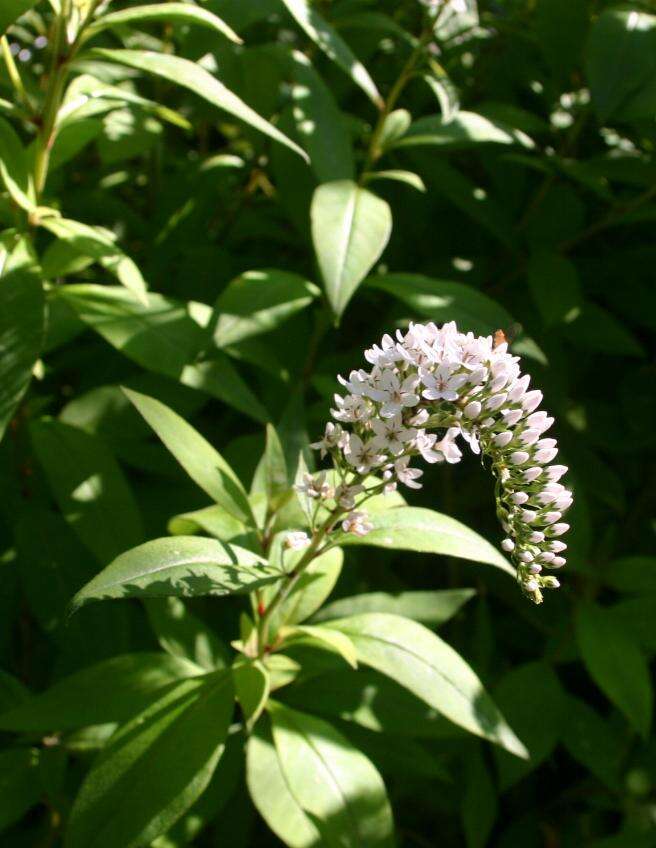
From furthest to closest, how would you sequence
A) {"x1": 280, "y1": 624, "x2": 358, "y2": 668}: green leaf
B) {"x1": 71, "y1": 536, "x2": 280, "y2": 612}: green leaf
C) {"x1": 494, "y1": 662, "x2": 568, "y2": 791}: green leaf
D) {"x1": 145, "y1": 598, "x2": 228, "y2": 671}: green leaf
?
{"x1": 494, "y1": 662, "x2": 568, "y2": 791}: green leaf → {"x1": 145, "y1": 598, "x2": 228, "y2": 671}: green leaf → {"x1": 280, "y1": 624, "x2": 358, "y2": 668}: green leaf → {"x1": 71, "y1": 536, "x2": 280, "y2": 612}: green leaf

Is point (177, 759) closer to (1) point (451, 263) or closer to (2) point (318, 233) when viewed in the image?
(2) point (318, 233)

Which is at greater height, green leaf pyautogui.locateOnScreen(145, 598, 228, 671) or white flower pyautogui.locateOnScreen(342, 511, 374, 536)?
white flower pyautogui.locateOnScreen(342, 511, 374, 536)

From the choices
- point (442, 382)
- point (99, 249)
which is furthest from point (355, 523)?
point (99, 249)

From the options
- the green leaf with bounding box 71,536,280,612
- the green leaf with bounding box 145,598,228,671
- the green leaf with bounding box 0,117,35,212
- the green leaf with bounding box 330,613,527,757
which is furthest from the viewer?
the green leaf with bounding box 145,598,228,671

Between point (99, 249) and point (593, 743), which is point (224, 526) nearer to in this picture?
point (99, 249)

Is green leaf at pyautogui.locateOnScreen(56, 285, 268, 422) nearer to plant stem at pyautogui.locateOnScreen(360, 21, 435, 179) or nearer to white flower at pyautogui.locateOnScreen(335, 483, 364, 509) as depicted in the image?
white flower at pyautogui.locateOnScreen(335, 483, 364, 509)

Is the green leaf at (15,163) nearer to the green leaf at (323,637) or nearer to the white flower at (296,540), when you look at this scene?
the white flower at (296,540)

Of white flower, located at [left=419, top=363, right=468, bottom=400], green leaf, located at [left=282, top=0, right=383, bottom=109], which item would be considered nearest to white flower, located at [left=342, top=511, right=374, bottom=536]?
white flower, located at [left=419, top=363, right=468, bottom=400]
